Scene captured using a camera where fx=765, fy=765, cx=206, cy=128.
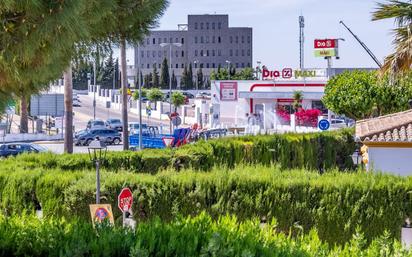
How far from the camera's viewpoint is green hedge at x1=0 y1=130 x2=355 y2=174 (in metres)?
18.5

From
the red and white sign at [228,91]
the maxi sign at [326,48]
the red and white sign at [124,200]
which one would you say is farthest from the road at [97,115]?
the red and white sign at [124,200]

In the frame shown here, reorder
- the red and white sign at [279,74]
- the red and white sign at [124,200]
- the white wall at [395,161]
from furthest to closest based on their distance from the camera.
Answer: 1. the red and white sign at [279,74]
2. the white wall at [395,161]
3. the red and white sign at [124,200]

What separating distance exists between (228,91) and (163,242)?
215 ft

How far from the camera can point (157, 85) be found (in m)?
132

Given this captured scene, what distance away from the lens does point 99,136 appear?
170ft

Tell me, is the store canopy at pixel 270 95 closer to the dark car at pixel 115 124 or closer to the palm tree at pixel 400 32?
the dark car at pixel 115 124

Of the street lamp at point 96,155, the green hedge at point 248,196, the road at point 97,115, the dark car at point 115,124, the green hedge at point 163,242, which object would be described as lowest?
the green hedge at point 248,196

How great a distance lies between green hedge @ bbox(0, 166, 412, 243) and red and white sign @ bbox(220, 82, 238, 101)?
55.4 meters

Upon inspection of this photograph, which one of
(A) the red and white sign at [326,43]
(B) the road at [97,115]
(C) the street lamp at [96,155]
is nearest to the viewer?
(C) the street lamp at [96,155]

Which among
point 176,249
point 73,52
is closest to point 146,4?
point 73,52

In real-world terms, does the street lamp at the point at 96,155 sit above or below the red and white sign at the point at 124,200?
above

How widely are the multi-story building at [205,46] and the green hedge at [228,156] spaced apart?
121017 millimetres

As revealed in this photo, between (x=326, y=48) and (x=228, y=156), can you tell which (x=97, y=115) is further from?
(x=228, y=156)

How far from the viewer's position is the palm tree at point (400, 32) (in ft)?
50.1
